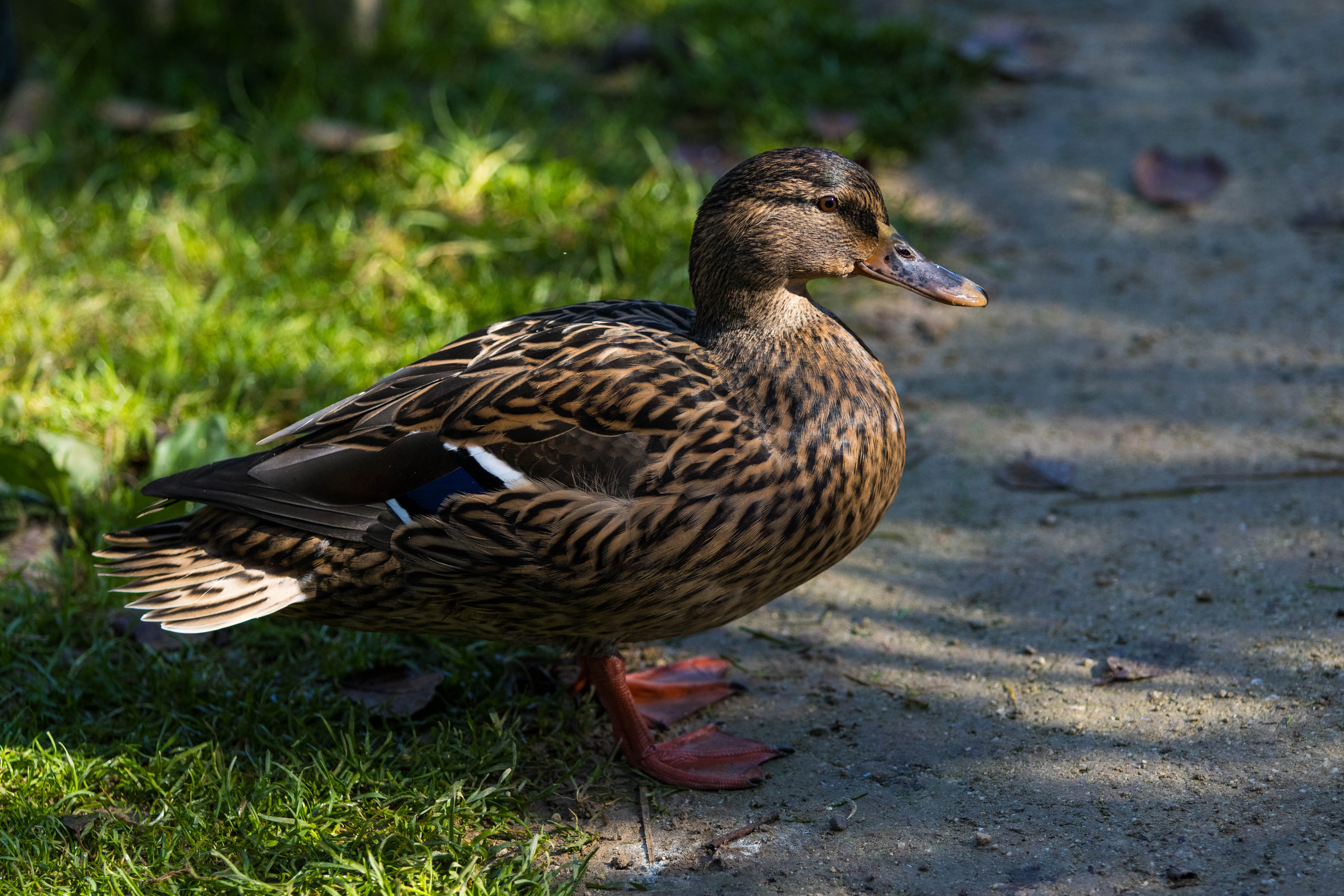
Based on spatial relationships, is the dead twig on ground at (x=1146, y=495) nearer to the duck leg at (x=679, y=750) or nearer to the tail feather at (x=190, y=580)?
the duck leg at (x=679, y=750)

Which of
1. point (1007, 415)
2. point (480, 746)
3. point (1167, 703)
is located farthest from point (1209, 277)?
point (480, 746)

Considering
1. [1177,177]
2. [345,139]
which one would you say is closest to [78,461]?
[345,139]

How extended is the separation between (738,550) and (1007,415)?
71.2 inches

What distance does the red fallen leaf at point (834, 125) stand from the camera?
5.40 meters

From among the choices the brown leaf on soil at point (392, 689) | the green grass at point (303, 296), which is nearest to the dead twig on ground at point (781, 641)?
the green grass at point (303, 296)

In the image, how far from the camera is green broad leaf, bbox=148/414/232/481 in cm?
374

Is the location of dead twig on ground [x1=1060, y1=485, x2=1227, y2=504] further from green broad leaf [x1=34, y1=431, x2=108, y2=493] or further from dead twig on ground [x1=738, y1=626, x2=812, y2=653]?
green broad leaf [x1=34, y1=431, x2=108, y2=493]

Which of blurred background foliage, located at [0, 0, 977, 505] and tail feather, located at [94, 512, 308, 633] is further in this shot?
blurred background foliage, located at [0, 0, 977, 505]

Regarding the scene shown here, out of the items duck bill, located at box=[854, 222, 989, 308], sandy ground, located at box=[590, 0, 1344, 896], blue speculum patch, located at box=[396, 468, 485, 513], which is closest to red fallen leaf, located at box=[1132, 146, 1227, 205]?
sandy ground, located at box=[590, 0, 1344, 896]

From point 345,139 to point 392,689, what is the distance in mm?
2928

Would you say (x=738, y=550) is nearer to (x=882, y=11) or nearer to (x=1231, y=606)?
(x=1231, y=606)

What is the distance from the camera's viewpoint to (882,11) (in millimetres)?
6355

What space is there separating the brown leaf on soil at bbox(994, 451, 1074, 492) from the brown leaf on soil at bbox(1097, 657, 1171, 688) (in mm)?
848

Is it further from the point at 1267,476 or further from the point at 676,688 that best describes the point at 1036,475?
the point at 676,688
